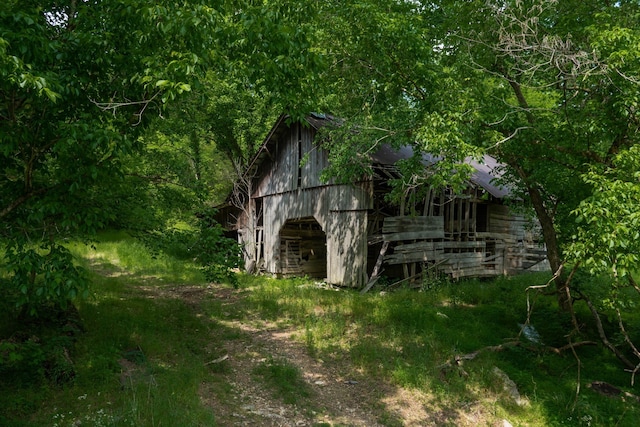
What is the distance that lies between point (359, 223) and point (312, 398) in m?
8.40

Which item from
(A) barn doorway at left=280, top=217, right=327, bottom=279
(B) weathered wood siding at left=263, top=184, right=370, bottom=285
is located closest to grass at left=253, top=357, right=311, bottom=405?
(B) weathered wood siding at left=263, top=184, right=370, bottom=285

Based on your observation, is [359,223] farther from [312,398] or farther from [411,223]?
[312,398]

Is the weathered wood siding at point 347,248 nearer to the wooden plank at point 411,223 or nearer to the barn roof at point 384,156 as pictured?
the wooden plank at point 411,223

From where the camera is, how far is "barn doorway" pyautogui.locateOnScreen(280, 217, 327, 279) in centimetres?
1955

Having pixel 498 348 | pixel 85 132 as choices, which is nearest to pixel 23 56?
pixel 85 132

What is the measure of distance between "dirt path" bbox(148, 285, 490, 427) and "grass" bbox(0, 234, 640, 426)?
127 mm

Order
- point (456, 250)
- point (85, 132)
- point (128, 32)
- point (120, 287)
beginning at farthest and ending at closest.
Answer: point (456, 250) < point (120, 287) < point (128, 32) < point (85, 132)

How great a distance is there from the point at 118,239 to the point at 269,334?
17.2m

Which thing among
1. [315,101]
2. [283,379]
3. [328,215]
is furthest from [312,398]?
[328,215]

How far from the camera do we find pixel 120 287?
13.3 metres

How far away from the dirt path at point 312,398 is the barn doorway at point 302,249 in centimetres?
971

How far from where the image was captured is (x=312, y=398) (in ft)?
24.7

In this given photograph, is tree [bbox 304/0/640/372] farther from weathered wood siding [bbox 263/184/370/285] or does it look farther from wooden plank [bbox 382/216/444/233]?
wooden plank [bbox 382/216/444/233]

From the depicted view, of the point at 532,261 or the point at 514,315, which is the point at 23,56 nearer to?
the point at 514,315
